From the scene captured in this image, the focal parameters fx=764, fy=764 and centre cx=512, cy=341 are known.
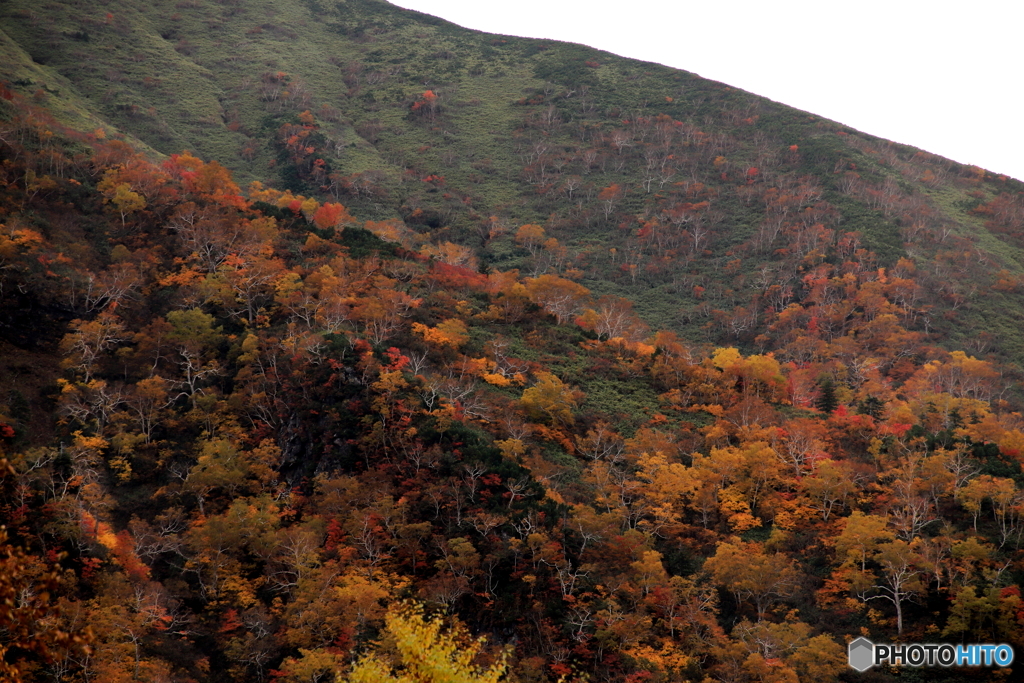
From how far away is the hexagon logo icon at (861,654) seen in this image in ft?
137

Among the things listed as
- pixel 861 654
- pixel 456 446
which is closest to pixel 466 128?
pixel 456 446

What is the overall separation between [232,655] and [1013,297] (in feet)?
398

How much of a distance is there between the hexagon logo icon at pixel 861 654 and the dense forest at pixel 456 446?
1.27 meters

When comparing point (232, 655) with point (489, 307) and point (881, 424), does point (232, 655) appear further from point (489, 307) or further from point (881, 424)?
point (881, 424)

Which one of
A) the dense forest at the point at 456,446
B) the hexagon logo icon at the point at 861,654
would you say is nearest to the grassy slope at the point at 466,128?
the dense forest at the point at 456,446

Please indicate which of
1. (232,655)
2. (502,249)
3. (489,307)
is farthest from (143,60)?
(232,655)

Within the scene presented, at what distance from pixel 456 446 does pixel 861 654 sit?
2800 centimetres

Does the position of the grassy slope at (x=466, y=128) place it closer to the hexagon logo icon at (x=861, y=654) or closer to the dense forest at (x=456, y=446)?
the dense forest at (x=456, y=446)

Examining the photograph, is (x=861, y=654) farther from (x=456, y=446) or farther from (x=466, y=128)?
(x=466, y=128)

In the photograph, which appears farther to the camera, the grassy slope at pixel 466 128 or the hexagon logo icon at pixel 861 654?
the grassy slope at pixel 466 128

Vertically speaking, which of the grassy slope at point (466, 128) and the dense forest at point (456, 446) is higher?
the grassy slope at point (466, 128)

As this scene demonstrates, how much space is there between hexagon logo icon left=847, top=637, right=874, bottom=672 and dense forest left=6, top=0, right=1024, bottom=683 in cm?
127

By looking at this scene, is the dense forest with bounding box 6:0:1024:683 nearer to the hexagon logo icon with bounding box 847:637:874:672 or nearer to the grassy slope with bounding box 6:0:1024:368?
the hexagon logo icon with bounding box 847:637:874:672

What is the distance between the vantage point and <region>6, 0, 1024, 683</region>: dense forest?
41906mm
